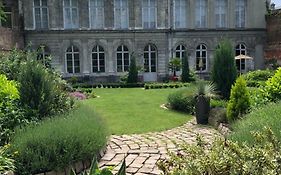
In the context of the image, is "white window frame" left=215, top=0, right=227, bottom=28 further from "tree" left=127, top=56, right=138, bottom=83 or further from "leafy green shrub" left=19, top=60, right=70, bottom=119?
"leafy green shrub" left=19, top=60, right=70, bottom=119

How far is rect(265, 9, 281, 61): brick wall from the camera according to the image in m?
27.9

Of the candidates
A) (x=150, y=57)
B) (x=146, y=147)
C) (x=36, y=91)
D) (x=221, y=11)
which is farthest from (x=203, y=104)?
(x=221, y=11)

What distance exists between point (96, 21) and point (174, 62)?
698 cm

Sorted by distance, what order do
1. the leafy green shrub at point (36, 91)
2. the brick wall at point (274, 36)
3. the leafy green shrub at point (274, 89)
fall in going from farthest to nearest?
1. the brick wall at point (274, 36)
2. the leafy green shrub at point (274, 89)
3. the leafy green shrub at point (36, 91)

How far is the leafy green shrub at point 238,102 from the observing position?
26.5 feet

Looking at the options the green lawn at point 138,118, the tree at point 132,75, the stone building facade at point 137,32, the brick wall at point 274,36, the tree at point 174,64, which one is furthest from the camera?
the brick wall at point 274,36

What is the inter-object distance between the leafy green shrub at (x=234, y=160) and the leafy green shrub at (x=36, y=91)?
4072 millimetres

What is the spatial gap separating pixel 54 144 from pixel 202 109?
17.5 feet

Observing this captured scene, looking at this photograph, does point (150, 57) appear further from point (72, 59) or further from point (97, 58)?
point (72, 59)

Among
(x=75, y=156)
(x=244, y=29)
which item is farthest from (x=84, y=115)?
(x=244, y=29)

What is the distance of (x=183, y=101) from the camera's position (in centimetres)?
1132

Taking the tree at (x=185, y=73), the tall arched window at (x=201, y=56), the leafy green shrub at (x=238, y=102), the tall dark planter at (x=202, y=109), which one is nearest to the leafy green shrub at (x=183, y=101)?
the tall dark planter at (x=202, y=109)

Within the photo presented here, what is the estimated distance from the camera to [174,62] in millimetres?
26672

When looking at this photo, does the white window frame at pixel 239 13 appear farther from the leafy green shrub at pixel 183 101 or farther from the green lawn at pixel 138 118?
the leafy green shrub at pixel 183 101
